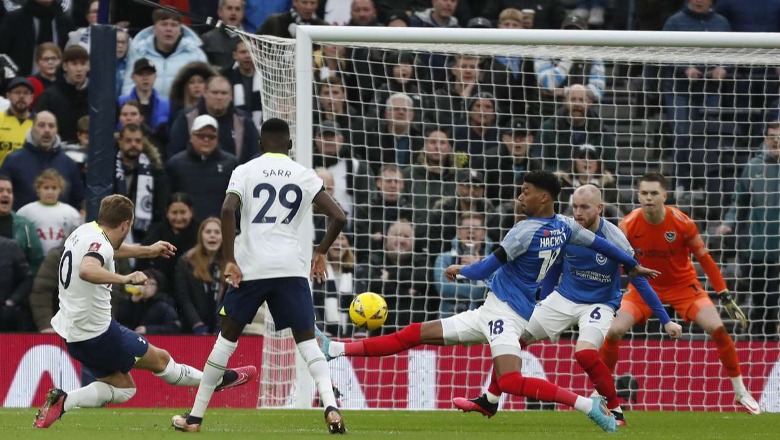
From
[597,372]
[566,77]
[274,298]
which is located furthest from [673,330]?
[566,77]

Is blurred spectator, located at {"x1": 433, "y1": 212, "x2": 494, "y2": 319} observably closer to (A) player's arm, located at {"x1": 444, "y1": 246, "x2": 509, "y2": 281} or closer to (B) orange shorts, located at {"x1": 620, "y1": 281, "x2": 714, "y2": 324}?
(B) orange shorts, located at {"x1": 620, "y1": 281, "x2": 714, "y2": 324}

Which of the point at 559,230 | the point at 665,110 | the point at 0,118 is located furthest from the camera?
the point at 665,110

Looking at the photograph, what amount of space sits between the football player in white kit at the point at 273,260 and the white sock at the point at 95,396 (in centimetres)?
89

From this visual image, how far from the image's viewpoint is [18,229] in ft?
44.0

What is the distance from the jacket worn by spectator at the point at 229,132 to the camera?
1462 centimetres

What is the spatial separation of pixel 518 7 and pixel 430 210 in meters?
3.80

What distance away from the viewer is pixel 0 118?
567 inches

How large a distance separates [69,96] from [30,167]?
4.06 feet

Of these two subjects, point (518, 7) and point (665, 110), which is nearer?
point (665, 110)

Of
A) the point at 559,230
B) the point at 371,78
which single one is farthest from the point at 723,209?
the point at 559,230

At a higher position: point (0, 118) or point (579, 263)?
point (0, 118)

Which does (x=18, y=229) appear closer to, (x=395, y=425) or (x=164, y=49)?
(x=164, y=49)

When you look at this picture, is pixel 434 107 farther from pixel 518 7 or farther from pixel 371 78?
pixel 518 7

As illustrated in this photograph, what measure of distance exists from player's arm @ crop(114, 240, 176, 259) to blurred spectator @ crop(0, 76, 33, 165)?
510 centimetres
